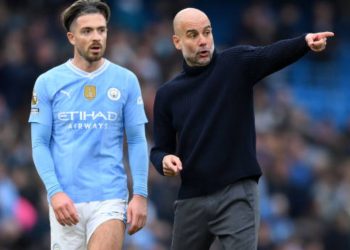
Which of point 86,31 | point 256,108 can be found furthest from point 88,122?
point 256,108

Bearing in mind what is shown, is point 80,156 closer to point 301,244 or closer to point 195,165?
point 195,165

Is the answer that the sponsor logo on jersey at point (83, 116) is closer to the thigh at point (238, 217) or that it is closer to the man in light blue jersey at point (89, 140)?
the man in light blue jersey at point (89, 140)

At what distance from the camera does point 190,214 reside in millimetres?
8375

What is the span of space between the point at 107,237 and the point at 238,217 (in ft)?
2.97

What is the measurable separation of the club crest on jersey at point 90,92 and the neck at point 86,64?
0.14 meters

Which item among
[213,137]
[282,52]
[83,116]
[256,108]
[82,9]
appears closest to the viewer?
[282,52]

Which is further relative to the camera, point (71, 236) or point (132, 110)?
point (132, 110)

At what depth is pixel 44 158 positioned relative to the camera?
829 cm

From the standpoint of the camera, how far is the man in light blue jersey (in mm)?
8258

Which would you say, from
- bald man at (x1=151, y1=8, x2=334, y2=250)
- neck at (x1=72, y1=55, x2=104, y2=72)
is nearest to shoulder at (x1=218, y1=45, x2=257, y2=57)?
bald man at (x1=151, y1=8, x2=334, y2=250)

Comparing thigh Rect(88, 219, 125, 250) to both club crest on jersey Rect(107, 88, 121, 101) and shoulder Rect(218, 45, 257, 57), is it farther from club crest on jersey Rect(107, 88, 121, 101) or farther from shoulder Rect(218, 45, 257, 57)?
shoulder Rect(218, 45, 257, 57)

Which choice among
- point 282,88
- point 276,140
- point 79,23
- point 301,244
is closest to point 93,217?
point 79,23

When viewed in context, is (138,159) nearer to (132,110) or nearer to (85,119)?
(132,110)

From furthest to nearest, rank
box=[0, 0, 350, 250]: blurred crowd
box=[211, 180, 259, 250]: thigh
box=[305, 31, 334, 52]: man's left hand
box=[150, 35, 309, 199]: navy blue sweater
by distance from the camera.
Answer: box=[0, 0, 350, 250]: blurred crowd → box=[150, 35, 309, 199]: navy blue sweater → box=[211, 180, 259, 250]: thigh → box=[305, 31, 334, 52]: man's left hand
